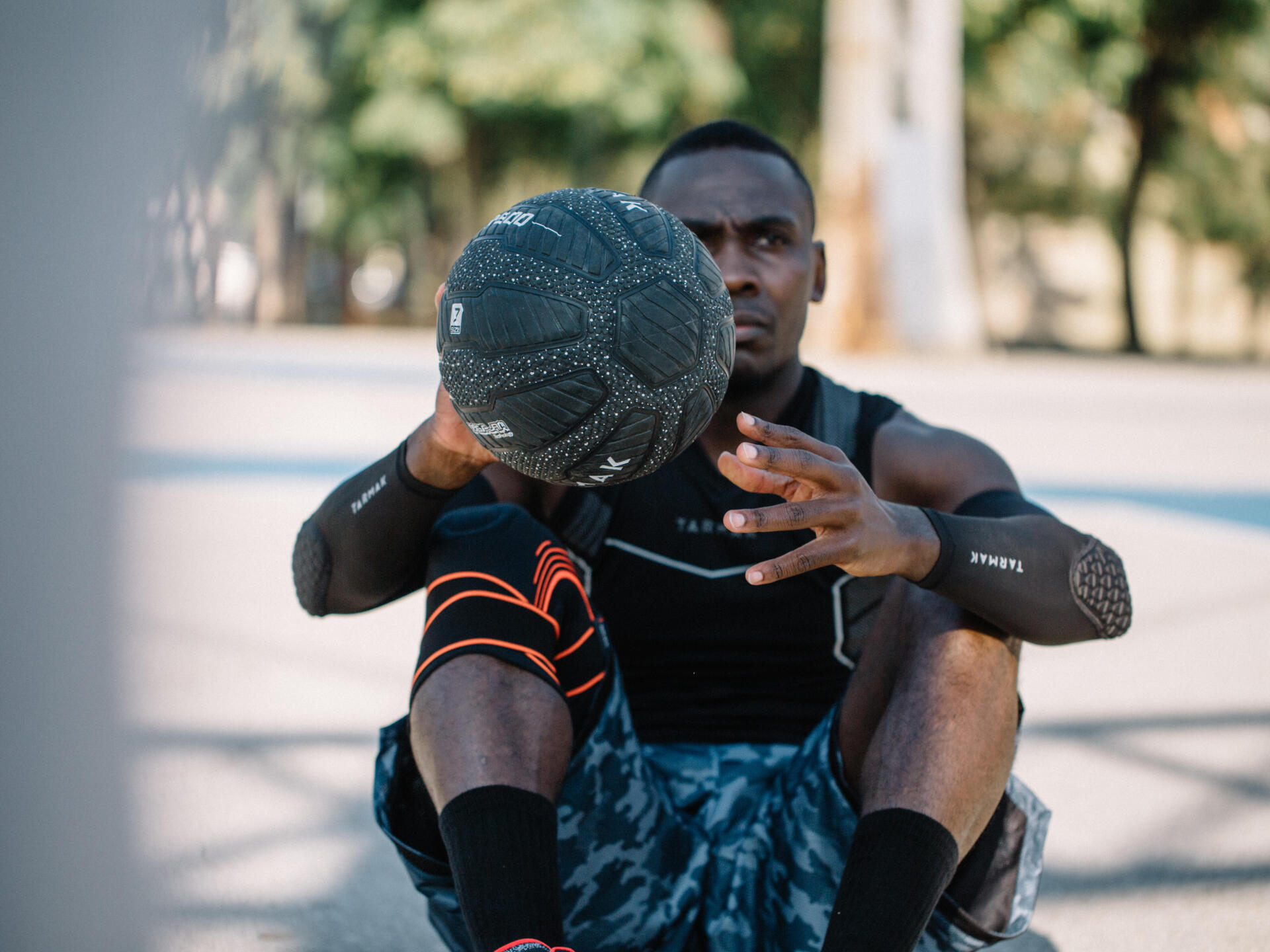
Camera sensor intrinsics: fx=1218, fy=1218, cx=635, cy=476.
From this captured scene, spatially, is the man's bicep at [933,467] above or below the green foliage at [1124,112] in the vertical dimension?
below

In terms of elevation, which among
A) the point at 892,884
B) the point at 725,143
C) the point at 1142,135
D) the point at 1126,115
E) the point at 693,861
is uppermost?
the point at 1126,115

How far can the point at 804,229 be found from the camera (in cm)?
264

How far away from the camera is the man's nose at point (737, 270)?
2523 mm

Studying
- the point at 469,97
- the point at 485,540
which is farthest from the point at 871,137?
the point at 485,540

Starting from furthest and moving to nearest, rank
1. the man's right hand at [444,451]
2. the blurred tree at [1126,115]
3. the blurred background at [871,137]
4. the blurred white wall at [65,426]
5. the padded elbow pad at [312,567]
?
the blurred tree at [1126,115] < the blurred background at [871,137] < the padded elbow pad at [312,567] < the man's right hand at [444,451] < the blurred white wall at [65,426]

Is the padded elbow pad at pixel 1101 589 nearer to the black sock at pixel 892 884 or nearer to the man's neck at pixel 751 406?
the black sock at pixel 892 884

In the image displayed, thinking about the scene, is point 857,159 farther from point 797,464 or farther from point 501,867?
point 501,867

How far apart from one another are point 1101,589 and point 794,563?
2.15 feet

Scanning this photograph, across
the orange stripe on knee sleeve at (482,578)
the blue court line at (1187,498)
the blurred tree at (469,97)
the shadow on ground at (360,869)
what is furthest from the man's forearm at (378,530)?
the blurred tree at (469,97)

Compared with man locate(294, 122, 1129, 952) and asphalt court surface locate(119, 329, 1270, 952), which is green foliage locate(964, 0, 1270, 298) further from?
man locate(294, 122, 1129, 952)

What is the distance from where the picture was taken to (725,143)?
2.66m

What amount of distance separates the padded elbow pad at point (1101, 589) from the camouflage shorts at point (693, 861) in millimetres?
321

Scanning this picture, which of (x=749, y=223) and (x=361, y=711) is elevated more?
(x=749, y=223)

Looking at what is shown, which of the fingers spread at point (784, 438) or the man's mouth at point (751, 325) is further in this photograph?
the man's mouth at point (751, 325)
